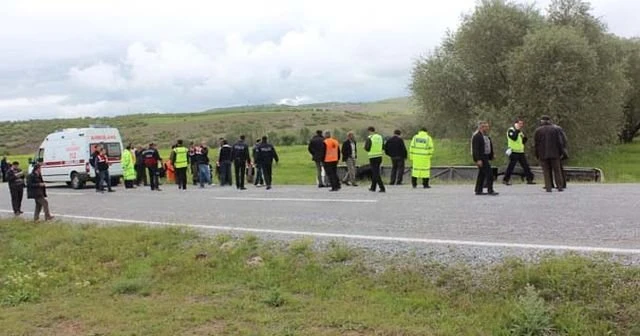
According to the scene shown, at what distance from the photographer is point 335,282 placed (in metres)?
7.14

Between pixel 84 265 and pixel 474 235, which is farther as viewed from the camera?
pixel 84 265

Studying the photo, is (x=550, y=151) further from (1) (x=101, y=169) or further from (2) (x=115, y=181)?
(2) (x=115, y=181)

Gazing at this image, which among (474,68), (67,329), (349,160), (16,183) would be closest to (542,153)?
(349,160)

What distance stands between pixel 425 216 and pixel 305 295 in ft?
14.7

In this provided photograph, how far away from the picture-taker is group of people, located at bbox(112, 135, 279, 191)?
21078 millimetres

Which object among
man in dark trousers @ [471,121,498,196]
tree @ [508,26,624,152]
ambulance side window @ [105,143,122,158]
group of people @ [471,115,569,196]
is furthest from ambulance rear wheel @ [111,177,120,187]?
man in dark trousers @ [471,121,498,196]

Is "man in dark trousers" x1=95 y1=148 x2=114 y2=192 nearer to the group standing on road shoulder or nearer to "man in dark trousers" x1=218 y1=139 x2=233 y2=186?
the group standing on road shoulder

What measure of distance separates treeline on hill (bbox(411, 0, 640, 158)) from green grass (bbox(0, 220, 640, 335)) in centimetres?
2703

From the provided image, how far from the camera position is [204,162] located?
24953mm

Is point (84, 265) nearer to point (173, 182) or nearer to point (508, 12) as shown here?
point (173, 182)

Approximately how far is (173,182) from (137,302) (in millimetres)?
24027

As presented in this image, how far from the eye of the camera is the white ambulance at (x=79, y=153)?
96.3 ft

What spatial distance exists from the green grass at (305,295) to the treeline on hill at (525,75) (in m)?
27.0

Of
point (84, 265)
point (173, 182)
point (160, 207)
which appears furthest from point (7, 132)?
point (84, 265)
